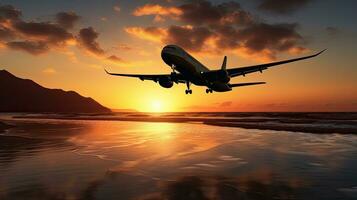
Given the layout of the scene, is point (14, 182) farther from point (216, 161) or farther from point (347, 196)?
point (347, 196)

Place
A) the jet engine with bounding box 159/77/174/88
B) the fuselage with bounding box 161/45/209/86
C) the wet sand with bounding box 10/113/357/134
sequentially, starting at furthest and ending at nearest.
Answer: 1. the wet sand with bounding box 10/113/357/134
2. the jet engine with bounding box 159/77/174/88
3. the fuselage with bounding box 161/45/209/86

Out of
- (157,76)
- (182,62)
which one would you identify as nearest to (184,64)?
(182,62)

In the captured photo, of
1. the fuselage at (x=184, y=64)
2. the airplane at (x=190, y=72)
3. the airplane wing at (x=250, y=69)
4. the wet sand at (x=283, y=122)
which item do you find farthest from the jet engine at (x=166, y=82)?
the wet sand at (x=283, y=122)

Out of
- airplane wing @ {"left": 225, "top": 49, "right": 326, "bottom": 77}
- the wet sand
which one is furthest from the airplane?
the wet sand

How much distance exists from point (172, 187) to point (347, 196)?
845 centimetres

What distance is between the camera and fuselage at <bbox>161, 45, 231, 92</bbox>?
1768 inches

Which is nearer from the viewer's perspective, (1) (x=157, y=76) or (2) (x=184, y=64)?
(2) (x=184, y=64)

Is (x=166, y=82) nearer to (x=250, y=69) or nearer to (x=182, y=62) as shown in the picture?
Result: (x=182, y=62)

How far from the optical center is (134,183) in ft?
61.4

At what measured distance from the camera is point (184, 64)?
4622 centimetres

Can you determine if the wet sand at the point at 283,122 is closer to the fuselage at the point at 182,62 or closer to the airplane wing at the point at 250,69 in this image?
the airplane wing at the point at 250,69

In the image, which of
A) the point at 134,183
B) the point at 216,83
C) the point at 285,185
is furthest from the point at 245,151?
the point at 216,83

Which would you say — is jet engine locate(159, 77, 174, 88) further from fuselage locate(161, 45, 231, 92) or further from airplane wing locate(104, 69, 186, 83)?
fuselage locate(161, 45, 231, 92)

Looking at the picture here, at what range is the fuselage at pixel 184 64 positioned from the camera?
4491 centimetres
